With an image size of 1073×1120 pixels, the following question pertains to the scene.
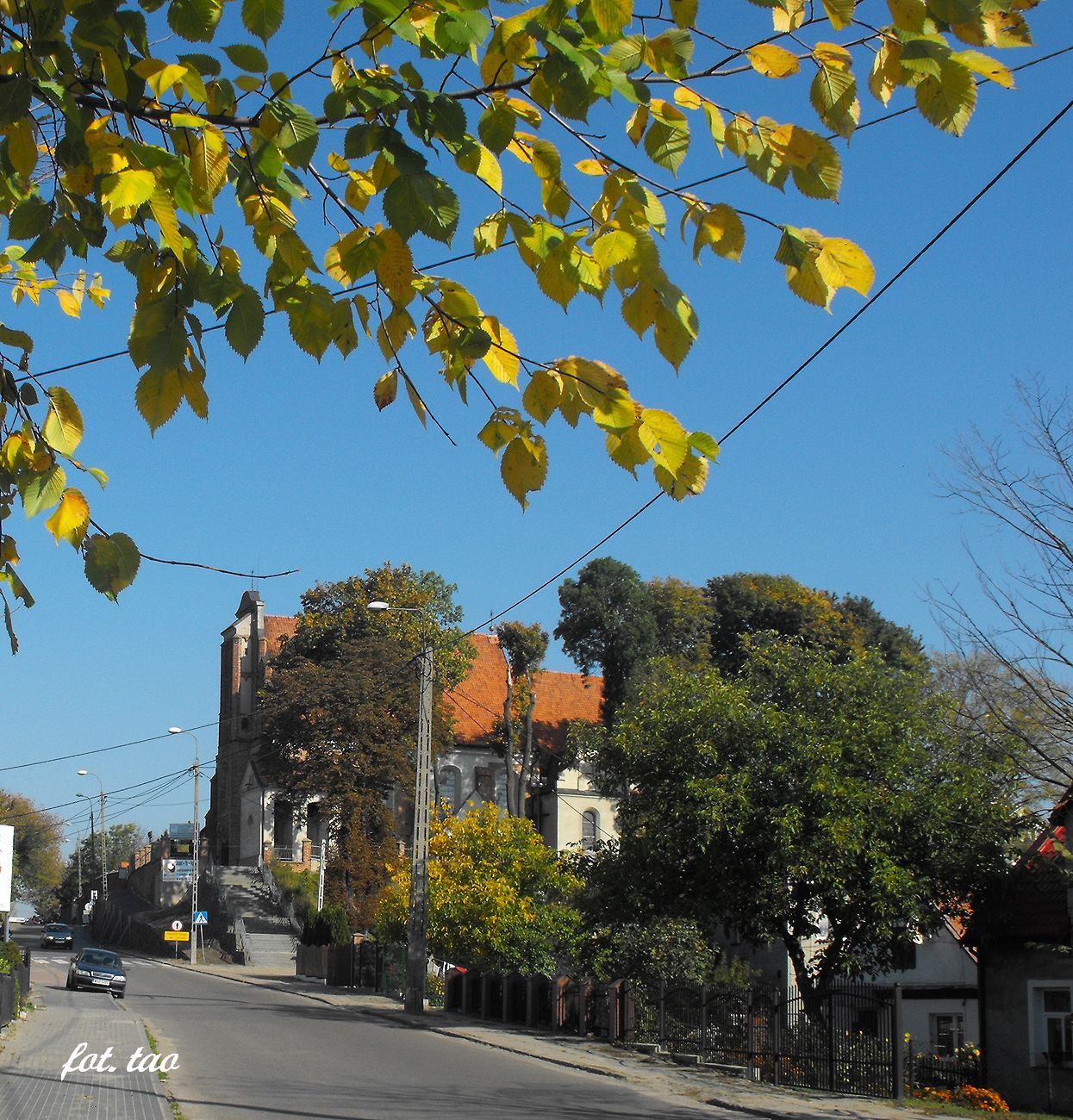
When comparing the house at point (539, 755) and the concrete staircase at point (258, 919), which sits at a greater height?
the house at point (539, 755)

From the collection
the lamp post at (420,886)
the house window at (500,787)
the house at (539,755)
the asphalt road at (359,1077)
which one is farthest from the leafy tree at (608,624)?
the asphalt road at (359,1077)

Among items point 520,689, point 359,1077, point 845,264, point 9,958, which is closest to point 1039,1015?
point 359,1077

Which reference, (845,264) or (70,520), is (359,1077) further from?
(845,264)

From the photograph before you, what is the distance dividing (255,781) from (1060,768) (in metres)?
59.1

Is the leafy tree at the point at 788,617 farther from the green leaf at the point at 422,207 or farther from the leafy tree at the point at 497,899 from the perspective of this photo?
the green leaf at the point at 422,207

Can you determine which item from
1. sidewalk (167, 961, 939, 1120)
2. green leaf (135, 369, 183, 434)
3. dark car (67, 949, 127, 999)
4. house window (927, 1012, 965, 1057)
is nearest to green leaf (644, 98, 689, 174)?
green leaf (135, 369, 183, 434)

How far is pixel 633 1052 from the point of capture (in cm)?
2294

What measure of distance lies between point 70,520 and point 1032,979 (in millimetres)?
20061

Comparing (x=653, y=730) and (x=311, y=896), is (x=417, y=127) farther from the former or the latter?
(x=311, y=896)

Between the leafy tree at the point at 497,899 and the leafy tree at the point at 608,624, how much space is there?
23.0 metres

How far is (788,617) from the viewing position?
56.7m

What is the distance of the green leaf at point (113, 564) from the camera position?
443 centimetres

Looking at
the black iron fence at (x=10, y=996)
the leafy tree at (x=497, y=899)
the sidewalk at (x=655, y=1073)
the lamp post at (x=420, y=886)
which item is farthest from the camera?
the leafy tree at (x=497, y=899)

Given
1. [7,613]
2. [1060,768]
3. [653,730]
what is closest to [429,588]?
[653,730]
